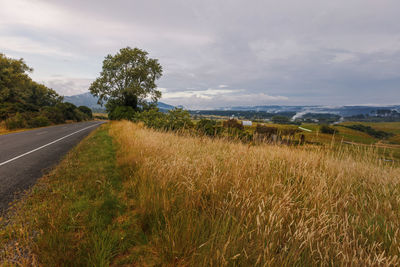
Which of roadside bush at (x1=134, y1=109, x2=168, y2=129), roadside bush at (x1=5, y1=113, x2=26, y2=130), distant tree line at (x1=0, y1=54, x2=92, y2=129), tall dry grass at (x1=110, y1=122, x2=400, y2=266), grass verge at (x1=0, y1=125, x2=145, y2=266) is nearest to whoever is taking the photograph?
tall dry grass at (x1=110, y1=122, x2=400, y2=266)

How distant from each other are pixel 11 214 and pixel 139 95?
32.0m

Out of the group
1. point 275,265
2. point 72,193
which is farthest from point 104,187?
point 275,265

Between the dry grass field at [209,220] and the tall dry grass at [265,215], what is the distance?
2cm

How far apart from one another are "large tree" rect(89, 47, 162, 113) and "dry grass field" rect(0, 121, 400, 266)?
1195 inches

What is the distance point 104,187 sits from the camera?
4.49 meters

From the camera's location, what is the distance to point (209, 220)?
2.39 metres

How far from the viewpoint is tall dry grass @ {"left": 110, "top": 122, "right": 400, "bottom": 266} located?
174 centimetres

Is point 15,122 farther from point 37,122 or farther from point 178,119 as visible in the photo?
point 178,119

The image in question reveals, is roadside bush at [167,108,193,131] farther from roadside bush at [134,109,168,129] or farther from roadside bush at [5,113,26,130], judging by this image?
roadside bush at [5,113,26,130]

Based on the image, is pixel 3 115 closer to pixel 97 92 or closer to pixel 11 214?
pixel 97 92

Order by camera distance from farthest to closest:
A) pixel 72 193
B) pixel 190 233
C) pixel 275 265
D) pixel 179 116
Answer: pixel 179 116, pixel 72 193, pixel 190 233, pixel 275 265

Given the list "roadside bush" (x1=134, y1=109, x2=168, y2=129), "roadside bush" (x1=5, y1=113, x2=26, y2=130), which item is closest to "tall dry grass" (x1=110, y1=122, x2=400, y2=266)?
"roadside bush" (x1=134, y1=109, x2=168, y2=129)

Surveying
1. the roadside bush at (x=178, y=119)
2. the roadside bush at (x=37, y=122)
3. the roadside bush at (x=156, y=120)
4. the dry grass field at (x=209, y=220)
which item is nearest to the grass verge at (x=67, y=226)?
the dry grass field at (x=209, y=220)

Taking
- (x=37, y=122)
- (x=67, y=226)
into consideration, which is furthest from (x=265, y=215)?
(x=37, y=122)
